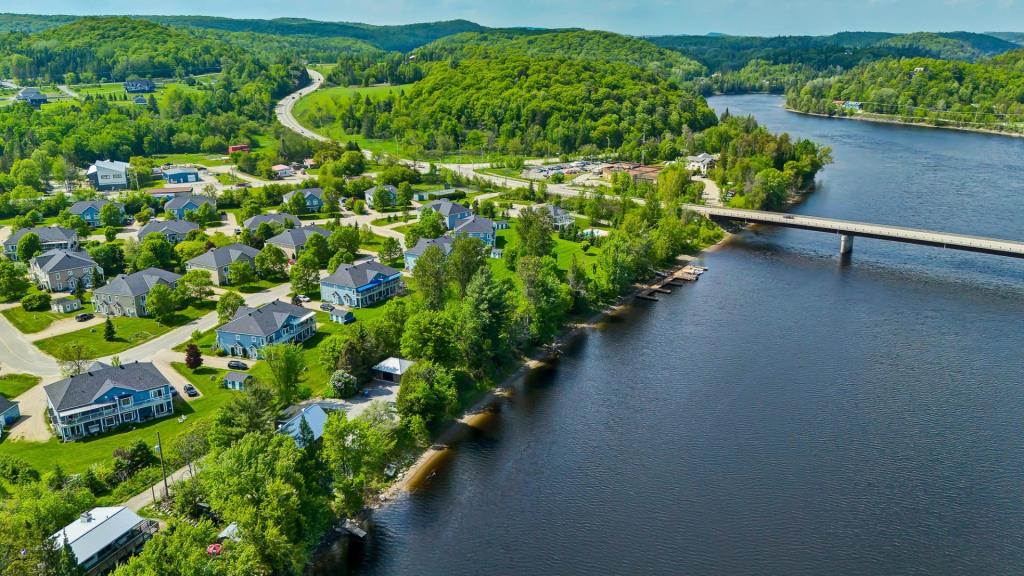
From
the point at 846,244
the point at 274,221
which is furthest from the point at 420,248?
the point at 846,244

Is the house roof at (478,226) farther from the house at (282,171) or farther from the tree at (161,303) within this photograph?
the house at (282,171)

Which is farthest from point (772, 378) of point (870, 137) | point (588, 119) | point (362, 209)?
point (870, 137)

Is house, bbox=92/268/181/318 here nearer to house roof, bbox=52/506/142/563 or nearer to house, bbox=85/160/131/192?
house roof, bbox=52/506/142/563

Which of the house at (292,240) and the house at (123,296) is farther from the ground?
the house at (292,240)

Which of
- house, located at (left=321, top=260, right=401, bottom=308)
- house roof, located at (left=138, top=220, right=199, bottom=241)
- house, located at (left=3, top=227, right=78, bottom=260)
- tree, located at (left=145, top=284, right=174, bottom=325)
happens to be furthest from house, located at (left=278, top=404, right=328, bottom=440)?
house, located at (left=3, top=227, right=78, bottom=260)

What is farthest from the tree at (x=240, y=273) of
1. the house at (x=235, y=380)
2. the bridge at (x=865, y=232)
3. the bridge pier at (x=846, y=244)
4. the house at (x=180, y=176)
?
the bridge pier at (x=846, y=244)

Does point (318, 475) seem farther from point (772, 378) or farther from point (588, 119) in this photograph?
point (588, 119)
